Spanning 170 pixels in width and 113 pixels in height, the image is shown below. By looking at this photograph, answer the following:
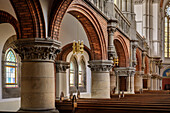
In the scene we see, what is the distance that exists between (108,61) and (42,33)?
262 inches

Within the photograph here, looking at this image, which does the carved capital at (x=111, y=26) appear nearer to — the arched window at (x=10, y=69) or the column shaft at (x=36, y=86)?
the arched window at (x=10, y=69)

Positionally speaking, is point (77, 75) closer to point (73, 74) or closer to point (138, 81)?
point (73, 74)

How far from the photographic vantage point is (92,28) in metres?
13.8

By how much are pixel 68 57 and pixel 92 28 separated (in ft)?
30.8

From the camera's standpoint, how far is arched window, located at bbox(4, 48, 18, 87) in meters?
15.8

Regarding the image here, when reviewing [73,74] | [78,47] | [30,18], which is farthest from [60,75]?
[30,18]

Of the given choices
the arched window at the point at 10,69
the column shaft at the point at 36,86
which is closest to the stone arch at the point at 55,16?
the column shaft at the point at 36,86

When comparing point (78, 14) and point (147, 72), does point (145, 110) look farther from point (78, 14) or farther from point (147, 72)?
point (147, 72)

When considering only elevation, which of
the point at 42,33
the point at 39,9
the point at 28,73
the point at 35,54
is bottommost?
the point at 28,73

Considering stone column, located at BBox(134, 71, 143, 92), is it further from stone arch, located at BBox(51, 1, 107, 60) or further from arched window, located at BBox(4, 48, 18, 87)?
arched window, located at BBox(4, 48, 18, 87)

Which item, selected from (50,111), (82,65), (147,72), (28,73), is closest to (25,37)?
(28,73)

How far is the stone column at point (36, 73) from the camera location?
856 centimetres

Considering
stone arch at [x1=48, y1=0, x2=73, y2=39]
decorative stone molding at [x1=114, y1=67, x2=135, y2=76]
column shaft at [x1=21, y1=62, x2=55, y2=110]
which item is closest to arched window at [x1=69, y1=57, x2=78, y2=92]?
decorative stone molding at [x1=114, y1=67, x2=135, y2=76]

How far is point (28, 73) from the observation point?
868cm
